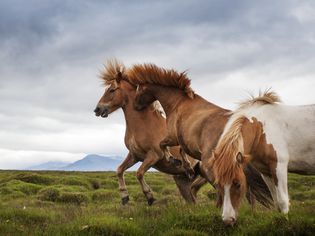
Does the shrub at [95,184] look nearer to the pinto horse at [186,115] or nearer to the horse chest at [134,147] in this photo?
the horse chest at [134,147]

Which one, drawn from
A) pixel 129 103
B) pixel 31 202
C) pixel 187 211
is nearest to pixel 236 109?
pixel 187 211

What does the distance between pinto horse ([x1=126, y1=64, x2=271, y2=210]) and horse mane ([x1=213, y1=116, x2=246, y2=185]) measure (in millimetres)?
902

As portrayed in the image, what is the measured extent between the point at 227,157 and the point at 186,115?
317 cm

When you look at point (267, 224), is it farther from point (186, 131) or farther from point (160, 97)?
point (160, 97)

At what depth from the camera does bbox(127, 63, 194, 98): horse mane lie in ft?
39.5

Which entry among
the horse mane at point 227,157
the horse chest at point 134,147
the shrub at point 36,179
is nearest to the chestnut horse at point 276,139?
the horse mane at point 227,157

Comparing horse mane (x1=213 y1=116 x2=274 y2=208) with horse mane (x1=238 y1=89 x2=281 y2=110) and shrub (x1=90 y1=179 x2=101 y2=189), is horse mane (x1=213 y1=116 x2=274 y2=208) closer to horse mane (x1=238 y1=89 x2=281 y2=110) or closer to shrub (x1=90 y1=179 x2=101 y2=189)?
horse mane (x1=238 y1=89 x2=281 y2=110)

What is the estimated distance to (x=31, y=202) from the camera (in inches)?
723

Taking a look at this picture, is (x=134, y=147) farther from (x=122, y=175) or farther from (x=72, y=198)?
(x=72, y=198)

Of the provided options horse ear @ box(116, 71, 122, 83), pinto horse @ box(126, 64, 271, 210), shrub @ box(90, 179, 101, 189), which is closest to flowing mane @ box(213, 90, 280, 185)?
pinto horse @ box(126, 64, 271, 210)

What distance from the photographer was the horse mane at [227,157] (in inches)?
312

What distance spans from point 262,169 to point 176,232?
2380 mm

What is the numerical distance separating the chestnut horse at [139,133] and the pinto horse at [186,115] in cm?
63

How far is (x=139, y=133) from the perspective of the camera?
1394 cm
